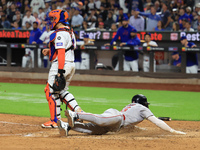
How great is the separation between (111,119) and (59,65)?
1377mm

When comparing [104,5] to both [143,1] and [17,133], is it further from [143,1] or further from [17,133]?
[17,133]

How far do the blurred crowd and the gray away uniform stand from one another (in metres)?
9.92

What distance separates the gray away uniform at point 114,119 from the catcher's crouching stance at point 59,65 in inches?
29.4

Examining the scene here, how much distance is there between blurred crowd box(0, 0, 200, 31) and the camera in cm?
1642

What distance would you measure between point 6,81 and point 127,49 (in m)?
5.00

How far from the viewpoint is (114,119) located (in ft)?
19.1

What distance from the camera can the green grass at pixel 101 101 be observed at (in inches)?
355

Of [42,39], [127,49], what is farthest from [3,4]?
[127,49]

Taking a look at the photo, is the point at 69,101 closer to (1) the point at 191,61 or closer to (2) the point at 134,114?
(2) the point at 134,114

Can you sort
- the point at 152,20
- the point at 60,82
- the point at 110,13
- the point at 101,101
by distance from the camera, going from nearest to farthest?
1. the point at 60,82
2. the point at 101,101
3. the point at 152,20
4. the point at 110,13

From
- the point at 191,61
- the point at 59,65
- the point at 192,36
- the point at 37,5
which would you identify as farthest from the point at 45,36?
the point at 59,65

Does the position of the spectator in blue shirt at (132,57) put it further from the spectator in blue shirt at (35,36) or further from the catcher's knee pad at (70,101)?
the catcher's knee pad at (70,101)

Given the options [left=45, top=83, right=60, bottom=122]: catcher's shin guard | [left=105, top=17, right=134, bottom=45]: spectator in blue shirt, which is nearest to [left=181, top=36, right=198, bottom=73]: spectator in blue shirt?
[left=105, top=17, right=134, bottom=45]: spectator in blue shirt

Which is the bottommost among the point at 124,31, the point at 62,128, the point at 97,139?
the point at 97,139
